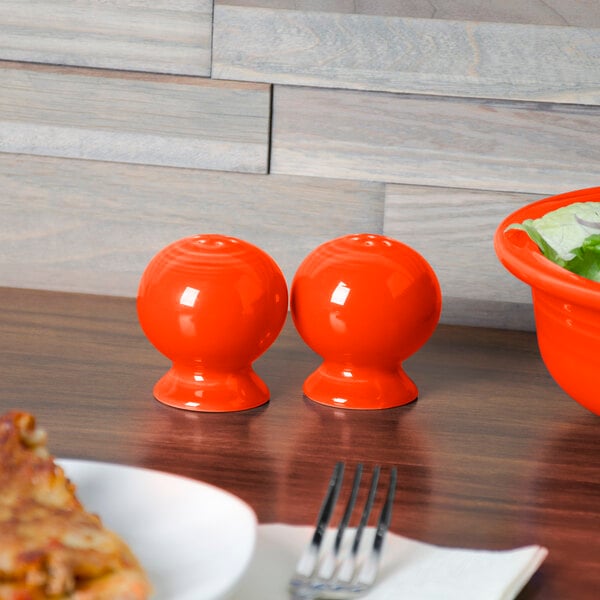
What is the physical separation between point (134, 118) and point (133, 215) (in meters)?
0.11

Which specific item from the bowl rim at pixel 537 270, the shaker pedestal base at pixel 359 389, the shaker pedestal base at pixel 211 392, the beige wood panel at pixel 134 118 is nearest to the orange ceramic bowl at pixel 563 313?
the bowl rim at pixel 537 270

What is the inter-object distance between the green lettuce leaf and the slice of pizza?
45cm

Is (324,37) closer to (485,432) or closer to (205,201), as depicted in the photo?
(205,201)

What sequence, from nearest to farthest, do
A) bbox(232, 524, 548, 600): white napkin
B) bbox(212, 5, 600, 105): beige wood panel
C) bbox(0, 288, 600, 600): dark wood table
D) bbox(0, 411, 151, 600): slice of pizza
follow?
bbox(0, 411, 151, 600): slice of pizza < bbox(232, 524, 548, 600): white napkin < bbox(0, 288, 600, 600): dark wood table < bbox(212, 5, 600, 105): beige wood panel

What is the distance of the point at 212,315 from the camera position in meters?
0.83

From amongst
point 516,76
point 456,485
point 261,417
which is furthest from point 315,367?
point 516,76

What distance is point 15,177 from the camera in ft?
3.91

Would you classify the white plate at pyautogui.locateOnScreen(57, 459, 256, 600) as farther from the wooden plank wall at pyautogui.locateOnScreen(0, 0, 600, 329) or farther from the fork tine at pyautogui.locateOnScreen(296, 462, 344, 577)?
the wooden plank wall at pyautogui.locateOnScreen(0, 0, 600, 329)

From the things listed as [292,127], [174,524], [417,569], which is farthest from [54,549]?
[292,127]

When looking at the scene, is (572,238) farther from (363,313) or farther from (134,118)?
(134,118)

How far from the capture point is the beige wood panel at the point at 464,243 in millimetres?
1139

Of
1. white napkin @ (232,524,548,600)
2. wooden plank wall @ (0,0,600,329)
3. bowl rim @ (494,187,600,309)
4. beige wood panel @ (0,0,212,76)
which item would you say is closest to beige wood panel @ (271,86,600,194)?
wooden plank wall @ (0,0,600,329)

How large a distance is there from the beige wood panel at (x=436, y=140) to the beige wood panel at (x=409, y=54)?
0.05 ft

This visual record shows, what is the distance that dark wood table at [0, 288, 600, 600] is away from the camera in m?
0.68
